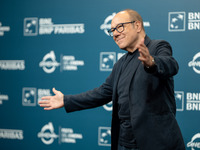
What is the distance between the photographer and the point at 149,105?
1.57m

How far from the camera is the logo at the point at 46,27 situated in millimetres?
3291

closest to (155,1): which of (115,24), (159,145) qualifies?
(115,24)

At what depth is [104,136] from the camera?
10.4ft

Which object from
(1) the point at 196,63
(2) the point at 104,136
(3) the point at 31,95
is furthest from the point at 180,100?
(3) the point at 31,95

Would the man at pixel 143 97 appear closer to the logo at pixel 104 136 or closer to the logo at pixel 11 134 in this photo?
the logo at pixel 104 136

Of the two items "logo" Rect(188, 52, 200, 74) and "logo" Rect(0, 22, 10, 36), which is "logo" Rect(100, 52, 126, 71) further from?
"logo" Rect(0, 22, 10, 36)

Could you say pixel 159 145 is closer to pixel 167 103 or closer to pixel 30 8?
pixel 167 103

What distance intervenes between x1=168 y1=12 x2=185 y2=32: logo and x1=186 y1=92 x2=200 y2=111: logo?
754mm

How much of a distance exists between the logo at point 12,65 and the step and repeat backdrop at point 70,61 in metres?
0.01

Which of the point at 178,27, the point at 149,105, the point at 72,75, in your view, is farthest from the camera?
the point at 72,75

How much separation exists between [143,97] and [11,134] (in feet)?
8.62

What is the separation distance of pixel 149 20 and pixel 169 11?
25cm

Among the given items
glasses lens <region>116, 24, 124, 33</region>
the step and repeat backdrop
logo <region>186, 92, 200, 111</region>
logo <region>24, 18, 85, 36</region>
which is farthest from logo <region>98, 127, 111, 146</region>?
glasses lens <region>116, 24, 124, 33</region>

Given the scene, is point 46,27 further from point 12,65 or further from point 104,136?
point 104,136
